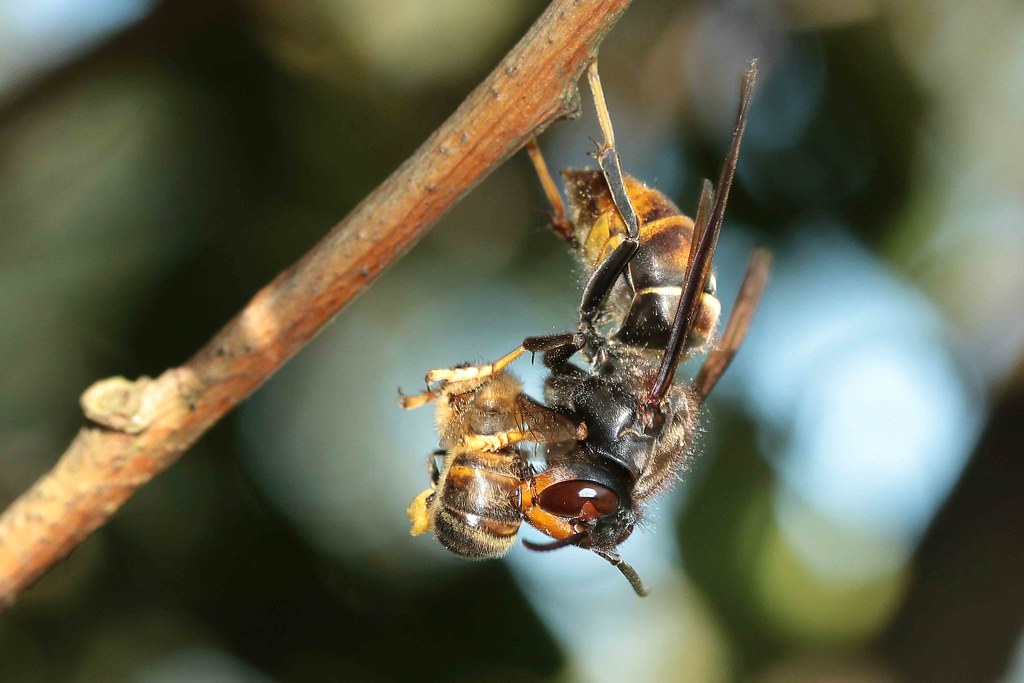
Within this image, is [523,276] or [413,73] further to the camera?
[523,276]

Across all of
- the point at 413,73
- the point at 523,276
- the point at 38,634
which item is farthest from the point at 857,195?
the point at 38,634

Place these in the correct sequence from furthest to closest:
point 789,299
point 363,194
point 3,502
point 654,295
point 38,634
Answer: point 789,299 → point 363,194 → point 3,502 → point 38,634 → point 654,295

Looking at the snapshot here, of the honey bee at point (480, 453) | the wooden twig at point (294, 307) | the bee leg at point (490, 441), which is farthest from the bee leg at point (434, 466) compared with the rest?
the wooden twig at point (294, 307)

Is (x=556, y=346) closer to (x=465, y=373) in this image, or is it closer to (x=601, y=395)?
(x=601, y=395)

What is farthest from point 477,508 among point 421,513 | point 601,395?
point 601,395

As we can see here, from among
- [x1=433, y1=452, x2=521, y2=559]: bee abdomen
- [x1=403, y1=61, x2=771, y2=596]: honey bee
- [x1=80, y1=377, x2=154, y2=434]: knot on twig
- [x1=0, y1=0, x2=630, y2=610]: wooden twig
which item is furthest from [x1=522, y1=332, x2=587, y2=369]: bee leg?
[x1=80, y1=377, x2=154, y2=434]: knot on twig

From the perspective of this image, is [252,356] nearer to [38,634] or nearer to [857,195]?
[38,634]
